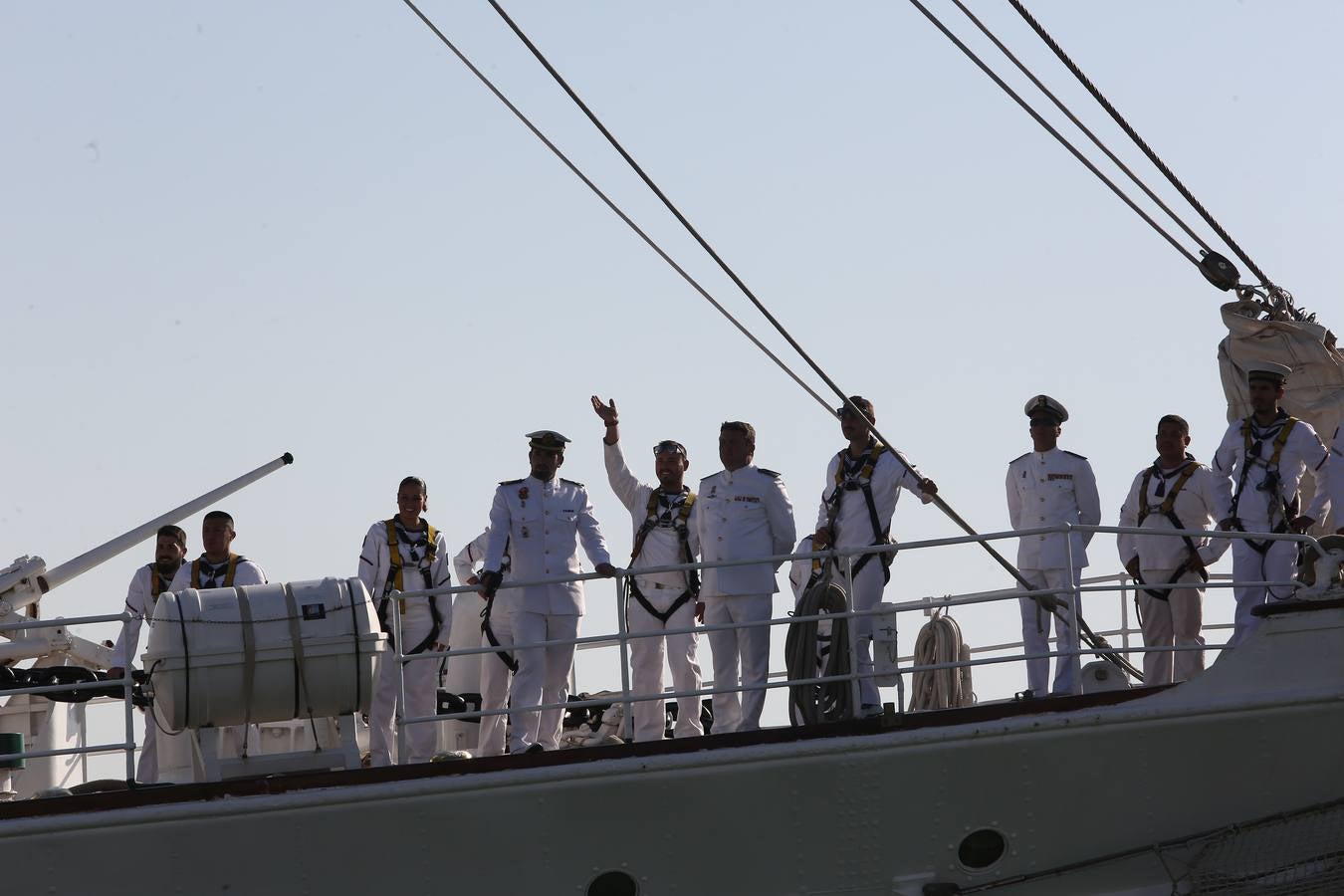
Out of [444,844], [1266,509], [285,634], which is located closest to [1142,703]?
[1266,509]

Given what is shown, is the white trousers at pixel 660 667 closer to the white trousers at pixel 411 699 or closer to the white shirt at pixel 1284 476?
the white trousers at pixel 411 699

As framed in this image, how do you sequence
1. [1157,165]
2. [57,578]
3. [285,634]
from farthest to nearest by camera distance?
[57,578] → [1157,165] → [285,634]

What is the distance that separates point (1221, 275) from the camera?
11.2m

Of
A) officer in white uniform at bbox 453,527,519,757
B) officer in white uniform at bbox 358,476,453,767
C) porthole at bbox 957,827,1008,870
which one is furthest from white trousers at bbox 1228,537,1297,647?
officer in white uniform at bbox 358,476,453,767

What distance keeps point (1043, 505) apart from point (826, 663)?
6.90ft

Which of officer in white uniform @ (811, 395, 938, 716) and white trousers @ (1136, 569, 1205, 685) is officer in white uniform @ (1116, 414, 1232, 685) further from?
officer in white uniform @ (811, 395, 938, 716)

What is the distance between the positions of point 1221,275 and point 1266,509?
1965 mm

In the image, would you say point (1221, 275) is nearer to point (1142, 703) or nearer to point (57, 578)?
point (1142, 703)

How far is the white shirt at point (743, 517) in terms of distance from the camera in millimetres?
10086

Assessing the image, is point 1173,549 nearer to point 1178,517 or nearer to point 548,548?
point 1178,517

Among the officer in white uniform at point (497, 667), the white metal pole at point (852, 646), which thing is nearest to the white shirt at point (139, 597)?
the officer in white uniform at point (497, 667)

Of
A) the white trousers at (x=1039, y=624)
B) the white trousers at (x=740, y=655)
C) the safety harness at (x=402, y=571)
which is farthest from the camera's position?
the safety harness at (x=402, y=571)

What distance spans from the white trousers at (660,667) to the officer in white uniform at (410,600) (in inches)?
41.0

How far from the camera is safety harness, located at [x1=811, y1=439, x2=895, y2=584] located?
997 cm
